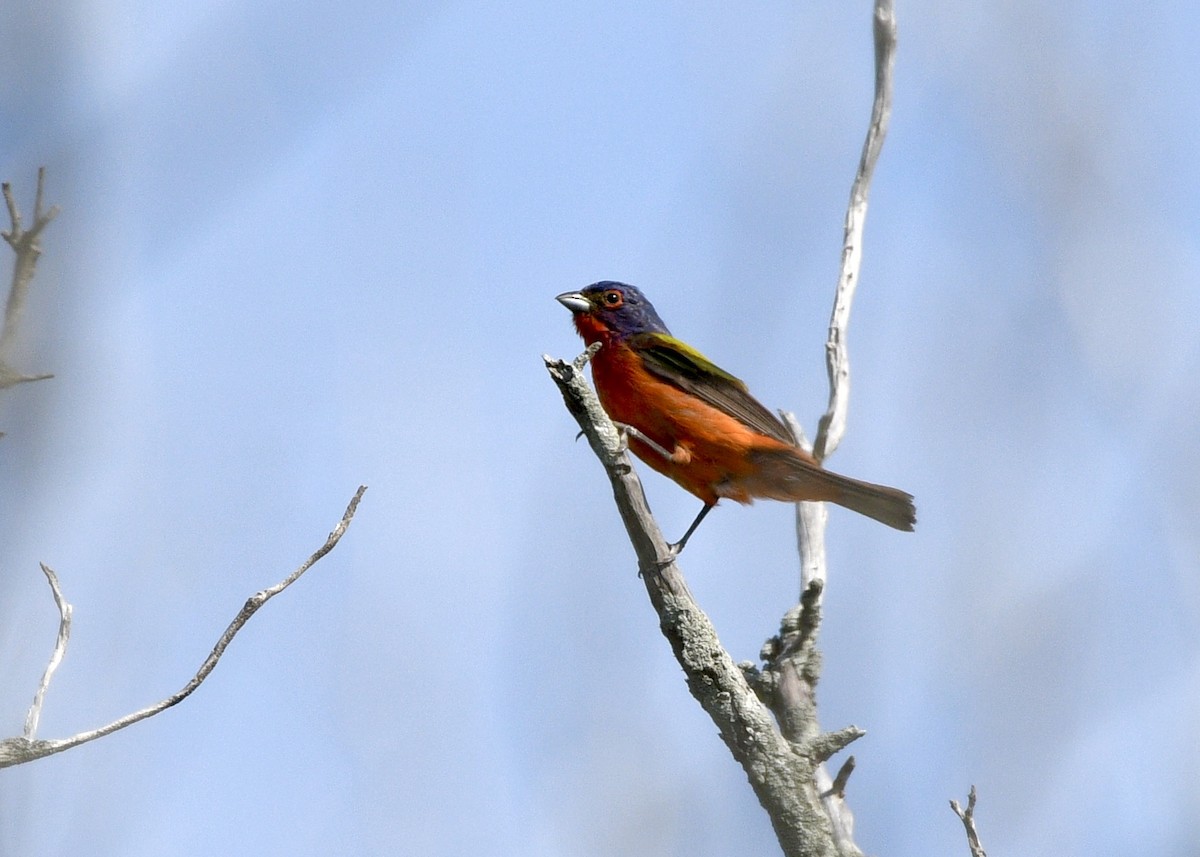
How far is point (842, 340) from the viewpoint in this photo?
4770 millimetres

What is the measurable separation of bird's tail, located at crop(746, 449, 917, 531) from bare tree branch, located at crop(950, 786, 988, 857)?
3.15 m

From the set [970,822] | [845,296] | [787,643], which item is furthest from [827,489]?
[970,822]

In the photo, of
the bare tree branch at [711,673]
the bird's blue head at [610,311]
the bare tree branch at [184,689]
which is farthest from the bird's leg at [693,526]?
the bare tree branch at [184,689]

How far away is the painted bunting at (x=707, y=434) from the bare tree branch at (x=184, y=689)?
3.29m

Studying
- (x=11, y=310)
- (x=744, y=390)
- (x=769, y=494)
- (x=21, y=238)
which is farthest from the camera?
(x=744, y=390)

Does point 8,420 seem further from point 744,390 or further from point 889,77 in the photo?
point 744,390

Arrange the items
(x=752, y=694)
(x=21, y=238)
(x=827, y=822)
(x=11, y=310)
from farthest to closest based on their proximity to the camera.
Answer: (x=752, y=694) < (x=827, y=822) < (x=21, y=238) < (x=11, y=310)

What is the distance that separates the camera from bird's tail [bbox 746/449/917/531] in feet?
21.3

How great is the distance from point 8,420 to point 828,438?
2.87 m

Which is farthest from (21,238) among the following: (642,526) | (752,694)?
(752,694)

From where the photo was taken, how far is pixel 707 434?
686cm

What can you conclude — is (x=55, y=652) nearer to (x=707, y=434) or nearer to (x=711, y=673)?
(x=711, y=673)

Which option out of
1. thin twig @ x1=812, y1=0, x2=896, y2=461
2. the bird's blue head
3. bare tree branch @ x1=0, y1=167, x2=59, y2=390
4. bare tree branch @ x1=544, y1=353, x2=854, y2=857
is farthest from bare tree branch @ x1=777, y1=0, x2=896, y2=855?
the bird's blue head

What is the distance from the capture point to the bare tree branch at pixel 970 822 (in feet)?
10.3
